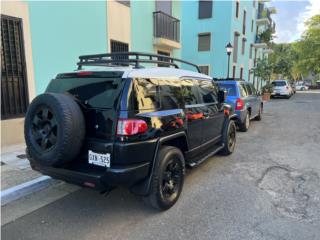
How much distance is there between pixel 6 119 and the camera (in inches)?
227

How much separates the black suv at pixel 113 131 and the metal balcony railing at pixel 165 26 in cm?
819

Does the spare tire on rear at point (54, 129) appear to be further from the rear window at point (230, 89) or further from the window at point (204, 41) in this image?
the window at point (204, 41)

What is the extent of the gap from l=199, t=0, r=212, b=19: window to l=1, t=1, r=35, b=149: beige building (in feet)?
58.7

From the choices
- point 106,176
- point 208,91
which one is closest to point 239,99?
point 208,91

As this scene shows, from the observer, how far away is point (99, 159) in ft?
9.32

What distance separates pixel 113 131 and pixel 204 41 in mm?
20728

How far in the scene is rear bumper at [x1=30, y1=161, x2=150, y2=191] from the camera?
2721 millimetres

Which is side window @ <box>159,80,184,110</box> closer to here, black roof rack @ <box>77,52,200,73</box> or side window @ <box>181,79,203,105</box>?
side window @ <box>181,79,203,105</box>

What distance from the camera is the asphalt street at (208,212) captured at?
2.82 metres

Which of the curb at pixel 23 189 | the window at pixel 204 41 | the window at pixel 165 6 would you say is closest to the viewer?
the curb at pixel 23 189

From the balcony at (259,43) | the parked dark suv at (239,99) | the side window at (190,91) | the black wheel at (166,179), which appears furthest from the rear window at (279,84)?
the black wheel at (166,179)

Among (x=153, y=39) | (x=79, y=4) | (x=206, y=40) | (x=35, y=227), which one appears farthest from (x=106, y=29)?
(x=206, y=40)

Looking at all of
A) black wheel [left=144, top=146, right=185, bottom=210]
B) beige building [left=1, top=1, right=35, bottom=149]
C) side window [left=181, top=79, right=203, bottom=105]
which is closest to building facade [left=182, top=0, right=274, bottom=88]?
beige building [left=1, top=1, right=35, bottom=149]

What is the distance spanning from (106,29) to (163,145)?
643 cm
